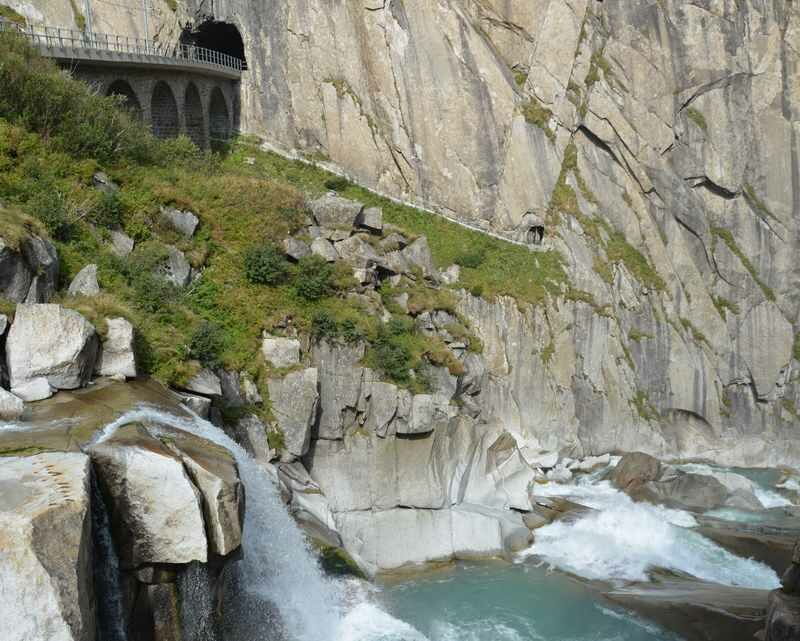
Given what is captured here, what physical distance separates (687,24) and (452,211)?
684 inches

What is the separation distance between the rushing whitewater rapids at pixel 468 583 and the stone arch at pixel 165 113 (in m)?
24.3

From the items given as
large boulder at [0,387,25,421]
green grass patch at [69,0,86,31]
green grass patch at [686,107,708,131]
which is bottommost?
large boulder at [0,387,25,421]

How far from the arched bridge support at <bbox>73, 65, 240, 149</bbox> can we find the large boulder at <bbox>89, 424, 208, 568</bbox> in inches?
952

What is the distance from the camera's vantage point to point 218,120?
139ft

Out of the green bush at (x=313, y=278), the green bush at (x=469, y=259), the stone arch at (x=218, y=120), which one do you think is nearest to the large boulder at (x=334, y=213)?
the green bush at (x=313, y=278)

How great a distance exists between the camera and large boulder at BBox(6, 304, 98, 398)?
1288cm

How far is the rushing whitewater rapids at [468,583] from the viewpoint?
14438 millimetres

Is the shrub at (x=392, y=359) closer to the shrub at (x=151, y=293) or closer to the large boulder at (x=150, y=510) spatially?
the shrub at (x=151, y=293)

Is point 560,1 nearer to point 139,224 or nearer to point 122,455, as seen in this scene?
point 139,224

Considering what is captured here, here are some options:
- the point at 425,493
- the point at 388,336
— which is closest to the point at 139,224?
the point at 388,336

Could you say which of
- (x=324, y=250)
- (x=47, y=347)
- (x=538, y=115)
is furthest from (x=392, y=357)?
(x=538, y=115)

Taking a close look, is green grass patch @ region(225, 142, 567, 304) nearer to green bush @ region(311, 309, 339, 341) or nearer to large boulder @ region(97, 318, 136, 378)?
green bush @ region(311, 309, 339, 341)

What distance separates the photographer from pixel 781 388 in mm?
41875

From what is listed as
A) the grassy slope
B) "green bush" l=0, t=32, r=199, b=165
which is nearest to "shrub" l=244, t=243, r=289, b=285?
the grassy slope
